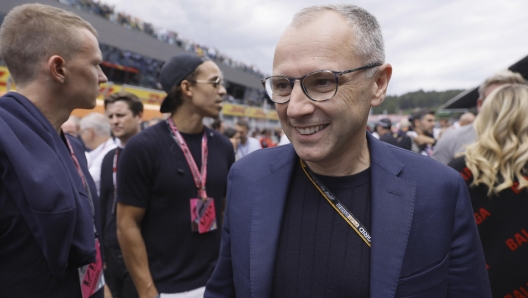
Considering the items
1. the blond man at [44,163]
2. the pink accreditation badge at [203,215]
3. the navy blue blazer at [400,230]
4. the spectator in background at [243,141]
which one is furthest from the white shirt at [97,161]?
the spectator in background at [243,141]

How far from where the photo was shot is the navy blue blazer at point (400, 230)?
1254mm

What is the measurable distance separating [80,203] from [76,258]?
0.24 meters

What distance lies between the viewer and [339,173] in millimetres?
1488

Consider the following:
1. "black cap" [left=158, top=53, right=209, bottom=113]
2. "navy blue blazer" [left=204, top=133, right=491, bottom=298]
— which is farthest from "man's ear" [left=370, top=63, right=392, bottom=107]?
"black cap" [left=158, top=53, right=209, bottom=113]

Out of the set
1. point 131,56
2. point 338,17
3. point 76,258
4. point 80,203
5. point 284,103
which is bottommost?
point 131,56

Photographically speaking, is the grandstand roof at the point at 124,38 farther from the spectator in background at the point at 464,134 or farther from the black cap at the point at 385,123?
the spectator in background at the point at 464,134

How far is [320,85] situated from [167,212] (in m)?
1.57

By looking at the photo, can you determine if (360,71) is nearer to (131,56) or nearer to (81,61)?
(81,61)

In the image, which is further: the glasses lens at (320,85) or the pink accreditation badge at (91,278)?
the pink accreditation badge at (91,278)

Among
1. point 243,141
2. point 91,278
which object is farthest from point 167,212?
point 243,141

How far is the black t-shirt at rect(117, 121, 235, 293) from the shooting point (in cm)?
244

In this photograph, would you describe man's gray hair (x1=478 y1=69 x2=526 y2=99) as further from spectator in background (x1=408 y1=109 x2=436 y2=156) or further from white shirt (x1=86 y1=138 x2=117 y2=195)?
white shirt (x1=86 y1=138 x2=117 y2=195)

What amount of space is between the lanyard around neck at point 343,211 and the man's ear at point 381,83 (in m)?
0.37

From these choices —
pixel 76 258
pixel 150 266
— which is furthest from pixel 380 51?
pixel 150 266
